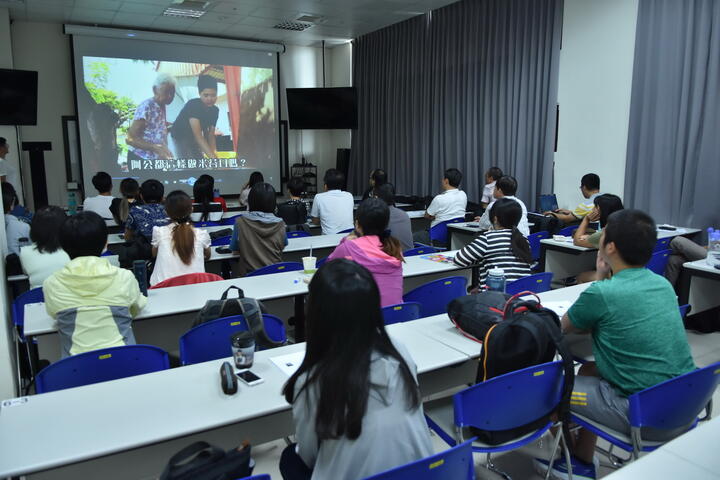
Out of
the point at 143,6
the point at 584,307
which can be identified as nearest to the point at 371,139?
the point at 143,6

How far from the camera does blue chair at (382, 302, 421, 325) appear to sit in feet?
8.98

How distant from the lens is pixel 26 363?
347 cm

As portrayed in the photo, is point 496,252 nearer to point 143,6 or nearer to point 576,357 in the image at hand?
point 576,357

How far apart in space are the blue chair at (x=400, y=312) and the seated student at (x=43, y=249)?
2.25 m

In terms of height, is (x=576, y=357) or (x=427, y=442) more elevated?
(x=427, y=442)

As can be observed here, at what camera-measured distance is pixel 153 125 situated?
8.95 meters

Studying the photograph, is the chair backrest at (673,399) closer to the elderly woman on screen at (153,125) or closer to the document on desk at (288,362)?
the document on desk at (288,362)

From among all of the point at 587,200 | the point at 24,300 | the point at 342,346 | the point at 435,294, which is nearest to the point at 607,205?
the point at 587,200

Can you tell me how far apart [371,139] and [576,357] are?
7.70 m

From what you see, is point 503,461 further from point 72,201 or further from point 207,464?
Answer: point 72,201

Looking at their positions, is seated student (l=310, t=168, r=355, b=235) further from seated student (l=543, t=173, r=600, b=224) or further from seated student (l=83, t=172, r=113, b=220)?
seated student (l=83, t=172, r=113, b=220)

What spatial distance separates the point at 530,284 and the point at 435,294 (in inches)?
23.6

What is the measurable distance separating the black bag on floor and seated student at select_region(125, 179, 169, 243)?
3.34 m

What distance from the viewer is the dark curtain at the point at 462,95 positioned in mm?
6758
